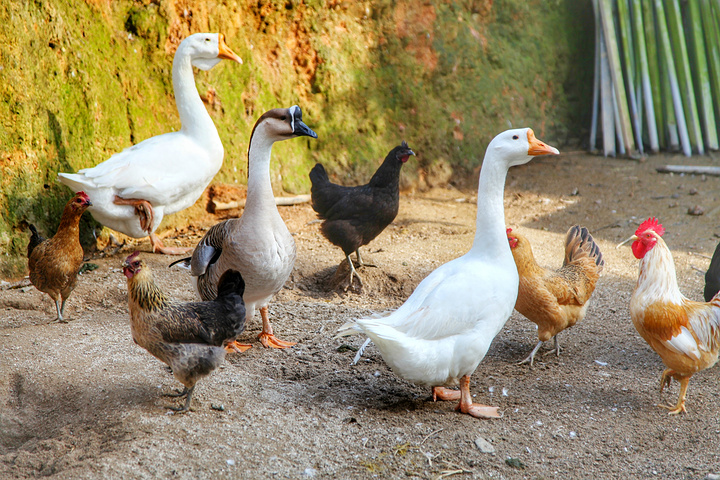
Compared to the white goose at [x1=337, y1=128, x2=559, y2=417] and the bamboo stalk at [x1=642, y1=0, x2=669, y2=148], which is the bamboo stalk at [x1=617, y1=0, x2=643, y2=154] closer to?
the bamboo stalk at [x1=642, y1=0, x2=669, y2=148]

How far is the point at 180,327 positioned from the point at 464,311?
1.53 m

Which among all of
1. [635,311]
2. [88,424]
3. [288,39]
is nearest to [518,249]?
[635,311]

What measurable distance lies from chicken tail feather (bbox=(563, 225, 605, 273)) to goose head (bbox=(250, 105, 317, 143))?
216 centimetres

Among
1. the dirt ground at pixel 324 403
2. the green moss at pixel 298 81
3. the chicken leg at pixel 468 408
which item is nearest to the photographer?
the dirt ground at pixel 324 403

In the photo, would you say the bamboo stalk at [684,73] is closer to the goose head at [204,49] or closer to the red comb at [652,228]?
the red comb at [652,228]

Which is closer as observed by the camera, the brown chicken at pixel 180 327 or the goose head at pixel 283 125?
the brown chicken at pixel 180 327

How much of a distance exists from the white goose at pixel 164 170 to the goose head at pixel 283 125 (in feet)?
5.64

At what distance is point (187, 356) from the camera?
3.12 meters

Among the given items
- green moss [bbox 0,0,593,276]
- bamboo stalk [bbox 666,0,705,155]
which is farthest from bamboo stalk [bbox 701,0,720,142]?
green moss [bbox 0,0,593,276]

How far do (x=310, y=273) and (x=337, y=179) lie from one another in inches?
93.2

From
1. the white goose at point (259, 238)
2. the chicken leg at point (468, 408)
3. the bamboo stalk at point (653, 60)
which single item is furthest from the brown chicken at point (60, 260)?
the bamboo stalk at point (653, 60)

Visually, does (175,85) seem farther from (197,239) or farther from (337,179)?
(337,179)

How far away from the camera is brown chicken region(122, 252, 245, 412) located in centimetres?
314

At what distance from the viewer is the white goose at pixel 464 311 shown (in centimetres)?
309
